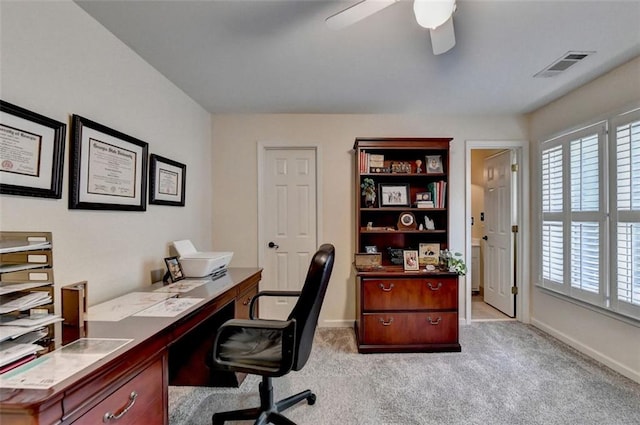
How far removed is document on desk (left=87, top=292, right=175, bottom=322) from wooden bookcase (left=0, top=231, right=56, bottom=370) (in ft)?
0.84

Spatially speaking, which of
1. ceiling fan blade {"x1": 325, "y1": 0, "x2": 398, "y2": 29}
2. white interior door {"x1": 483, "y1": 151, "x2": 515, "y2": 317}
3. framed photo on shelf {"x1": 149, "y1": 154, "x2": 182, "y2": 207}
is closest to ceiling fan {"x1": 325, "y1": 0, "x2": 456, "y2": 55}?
ceiling fan blade {"x1": 325, "y1": 0, "x2": 398, "y2": 29}

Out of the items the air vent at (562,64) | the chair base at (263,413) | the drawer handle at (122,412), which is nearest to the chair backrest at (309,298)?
the chair base at (263,413)

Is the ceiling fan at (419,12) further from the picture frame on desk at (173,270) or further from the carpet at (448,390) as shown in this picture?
the carpet at (448,390)

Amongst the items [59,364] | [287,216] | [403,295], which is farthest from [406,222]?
[59,364]

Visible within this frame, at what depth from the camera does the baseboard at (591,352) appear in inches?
87.6

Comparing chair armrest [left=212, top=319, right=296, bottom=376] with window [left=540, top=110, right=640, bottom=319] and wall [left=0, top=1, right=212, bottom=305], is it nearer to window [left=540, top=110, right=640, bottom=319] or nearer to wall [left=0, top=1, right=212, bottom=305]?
wall [left=0, top=1, right=212, bottom=305]

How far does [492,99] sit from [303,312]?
109 inches

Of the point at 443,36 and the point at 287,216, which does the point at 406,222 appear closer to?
the point at 287,216

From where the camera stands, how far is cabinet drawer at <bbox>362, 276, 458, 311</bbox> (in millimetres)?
2746

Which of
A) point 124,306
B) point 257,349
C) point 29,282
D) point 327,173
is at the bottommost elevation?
point 257,349

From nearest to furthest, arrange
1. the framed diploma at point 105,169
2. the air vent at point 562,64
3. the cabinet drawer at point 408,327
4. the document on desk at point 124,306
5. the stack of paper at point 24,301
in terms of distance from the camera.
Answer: the stack of paper at point 24,301, the document on desk at point 124,306, the framed diploma at point 105,169, the air vent at point 562,64, the cabinet drawer at point 408,327

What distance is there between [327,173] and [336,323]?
1669 mm

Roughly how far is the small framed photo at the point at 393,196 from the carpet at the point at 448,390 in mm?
1432

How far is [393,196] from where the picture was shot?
3164 millimetres
